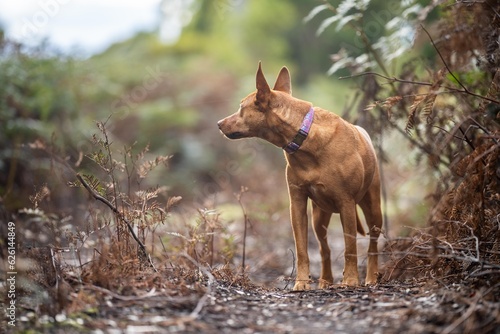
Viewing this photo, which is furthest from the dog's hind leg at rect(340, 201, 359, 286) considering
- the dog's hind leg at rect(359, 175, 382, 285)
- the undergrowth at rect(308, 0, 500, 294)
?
the dog's hind leg at rect(359, 175, 382, 285)

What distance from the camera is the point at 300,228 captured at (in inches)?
203

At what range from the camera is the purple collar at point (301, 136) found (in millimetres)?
4887

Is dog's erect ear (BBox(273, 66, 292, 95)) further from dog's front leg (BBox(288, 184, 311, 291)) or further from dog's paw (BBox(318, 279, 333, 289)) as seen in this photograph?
dog's paw (BBox(318, 279, 333, 289))

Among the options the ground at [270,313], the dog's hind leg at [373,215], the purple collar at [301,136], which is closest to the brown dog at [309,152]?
the purple collar at [301,136]

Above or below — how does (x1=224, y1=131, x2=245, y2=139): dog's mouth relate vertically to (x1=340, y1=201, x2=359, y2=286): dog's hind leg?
above

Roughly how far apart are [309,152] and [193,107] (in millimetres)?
12689

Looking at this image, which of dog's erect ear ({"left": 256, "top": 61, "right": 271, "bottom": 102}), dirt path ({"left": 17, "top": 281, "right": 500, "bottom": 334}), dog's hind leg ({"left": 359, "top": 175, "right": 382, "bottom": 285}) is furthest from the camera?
dog's hind leg ({"left": 359, "top": 175, "right": 382, "bottom": 285})

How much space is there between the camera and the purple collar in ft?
16.0

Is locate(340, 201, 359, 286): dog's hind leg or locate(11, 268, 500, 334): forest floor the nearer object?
locate(11, 268, 500, 334): forest floor

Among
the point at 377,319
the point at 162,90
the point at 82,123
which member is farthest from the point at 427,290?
the point at 162,90

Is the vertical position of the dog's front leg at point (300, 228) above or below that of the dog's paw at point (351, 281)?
above

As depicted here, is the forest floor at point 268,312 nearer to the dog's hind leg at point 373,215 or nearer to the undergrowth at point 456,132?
the undergrowth at point 456,132

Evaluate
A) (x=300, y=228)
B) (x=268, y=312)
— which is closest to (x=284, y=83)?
(x=300, y=228)

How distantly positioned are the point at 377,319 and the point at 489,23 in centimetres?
295
